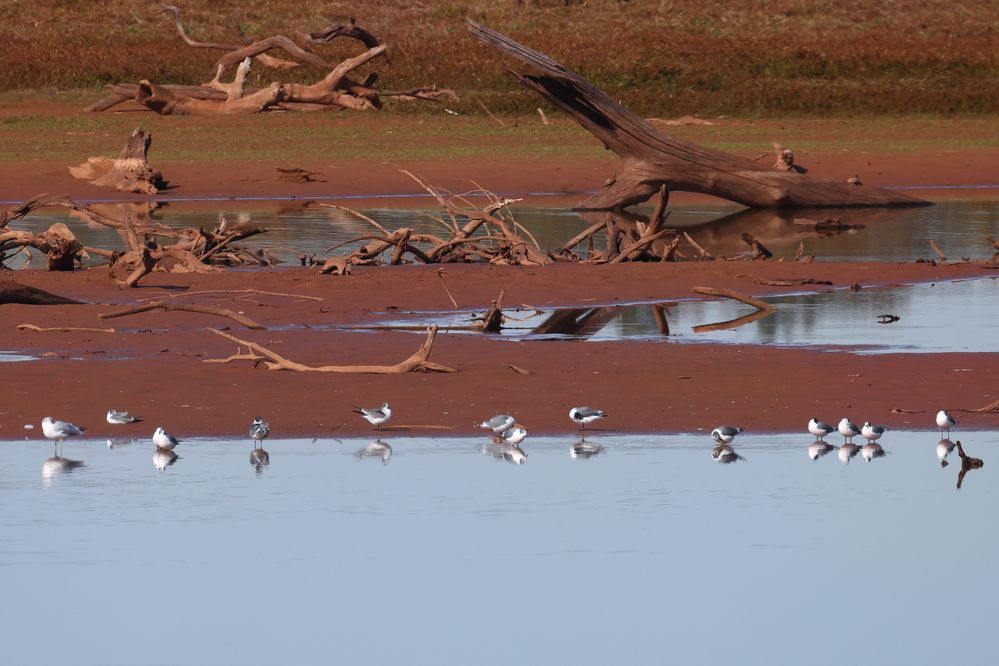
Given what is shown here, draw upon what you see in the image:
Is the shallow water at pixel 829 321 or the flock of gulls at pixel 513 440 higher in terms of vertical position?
the flock of gulls at pixel 513 440

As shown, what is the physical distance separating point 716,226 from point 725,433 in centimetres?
1654

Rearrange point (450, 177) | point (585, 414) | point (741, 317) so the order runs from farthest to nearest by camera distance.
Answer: point (450, 177) → point (741, 317) → point (585, 414)

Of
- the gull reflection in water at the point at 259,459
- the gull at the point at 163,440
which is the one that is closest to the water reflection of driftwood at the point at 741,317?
the gull reflection in water at the point at 259,459

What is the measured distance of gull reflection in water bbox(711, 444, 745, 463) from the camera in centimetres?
1060

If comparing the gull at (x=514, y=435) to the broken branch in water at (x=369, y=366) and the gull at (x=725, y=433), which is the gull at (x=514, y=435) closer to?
the gull at (x=725, y=433)

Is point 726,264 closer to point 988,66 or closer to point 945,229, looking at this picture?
point 945,229

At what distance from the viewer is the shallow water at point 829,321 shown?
15.3 m

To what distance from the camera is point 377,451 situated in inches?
429

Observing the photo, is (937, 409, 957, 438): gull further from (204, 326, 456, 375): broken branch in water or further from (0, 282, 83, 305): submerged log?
(0, 282, 83, 305): submerged log

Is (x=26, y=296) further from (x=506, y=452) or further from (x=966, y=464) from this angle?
(x=966, y=464)

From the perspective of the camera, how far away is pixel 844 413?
11.9m

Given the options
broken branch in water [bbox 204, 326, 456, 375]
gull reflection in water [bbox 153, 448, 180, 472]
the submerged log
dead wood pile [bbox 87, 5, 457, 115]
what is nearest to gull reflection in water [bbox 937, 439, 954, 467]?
broken branch in water [bbox 204, 326, 456, 375]

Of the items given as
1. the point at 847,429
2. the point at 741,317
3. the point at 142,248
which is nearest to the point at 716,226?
the point at 741,317

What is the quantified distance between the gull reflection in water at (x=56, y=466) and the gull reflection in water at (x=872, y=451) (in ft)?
14.9
